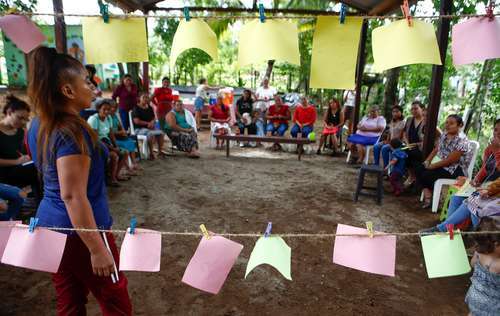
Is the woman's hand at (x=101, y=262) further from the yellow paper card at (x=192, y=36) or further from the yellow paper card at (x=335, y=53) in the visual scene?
the yellow paper card at (x=335, y=53)

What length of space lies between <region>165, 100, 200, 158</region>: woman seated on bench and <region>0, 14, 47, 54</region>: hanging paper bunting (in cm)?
410

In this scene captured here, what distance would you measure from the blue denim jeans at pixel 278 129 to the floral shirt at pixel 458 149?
11.2 ft

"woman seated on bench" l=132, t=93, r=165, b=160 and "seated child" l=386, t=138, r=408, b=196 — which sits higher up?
"woman seated on bench" l=132, t=93, r=165, b=160

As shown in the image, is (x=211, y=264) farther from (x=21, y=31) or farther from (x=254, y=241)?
(x=254, y=241)

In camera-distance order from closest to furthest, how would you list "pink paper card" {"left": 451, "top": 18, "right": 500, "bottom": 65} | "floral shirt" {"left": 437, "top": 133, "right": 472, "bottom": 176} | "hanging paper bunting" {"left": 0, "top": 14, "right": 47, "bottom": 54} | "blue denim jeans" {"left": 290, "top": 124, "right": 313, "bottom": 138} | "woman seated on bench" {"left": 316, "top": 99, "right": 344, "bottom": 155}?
"pink paper card" {"left": 451, "top": 18, "right": 500, "bottom": 65}
"hanging paper bunting" {"left": 0, "top": 14, "right": 47, "bottom": 54}
"floral shirt" {"left": 437, "top": 133, "right": 472, "bottom": 176}
"woman seated on bench" {"left": 316, "top": 99, "right": 344, "bottom": 155}
"blue denim jeans" {"left": 290, "top": 124, "right": 313, "bottom": 138}

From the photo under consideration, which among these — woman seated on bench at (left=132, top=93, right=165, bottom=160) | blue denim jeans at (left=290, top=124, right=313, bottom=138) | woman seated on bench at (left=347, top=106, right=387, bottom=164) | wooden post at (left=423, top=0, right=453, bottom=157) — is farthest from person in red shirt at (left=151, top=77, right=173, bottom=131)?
wooden post at (left=423, top=0, right=453, bottom=157)

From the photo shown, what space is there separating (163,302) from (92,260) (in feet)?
3.46

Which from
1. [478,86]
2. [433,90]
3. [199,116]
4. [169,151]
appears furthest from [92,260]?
[199,116]

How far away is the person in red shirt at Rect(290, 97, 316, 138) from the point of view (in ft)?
20.9

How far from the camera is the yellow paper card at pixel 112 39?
1.78 meters

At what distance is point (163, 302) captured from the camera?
203 cm

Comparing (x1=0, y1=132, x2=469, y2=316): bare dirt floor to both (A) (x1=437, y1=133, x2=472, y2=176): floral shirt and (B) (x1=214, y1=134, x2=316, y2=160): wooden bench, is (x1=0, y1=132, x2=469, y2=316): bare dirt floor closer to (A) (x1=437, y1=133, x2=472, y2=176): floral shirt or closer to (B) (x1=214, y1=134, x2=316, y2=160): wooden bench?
(B) (x1=214, y1=134, x2=316, y2=160): wooden bench

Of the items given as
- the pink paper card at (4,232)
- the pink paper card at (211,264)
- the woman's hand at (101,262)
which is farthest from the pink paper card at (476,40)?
the pink paper card at (4,232)

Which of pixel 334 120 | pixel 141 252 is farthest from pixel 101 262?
pixel 334 120
